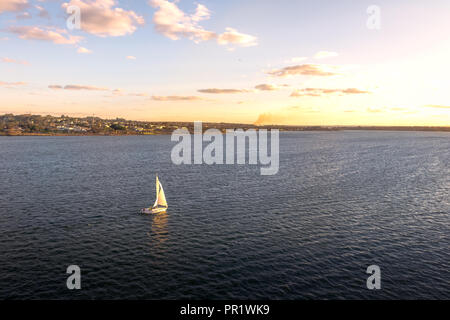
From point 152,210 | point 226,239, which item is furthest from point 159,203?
point 226,239

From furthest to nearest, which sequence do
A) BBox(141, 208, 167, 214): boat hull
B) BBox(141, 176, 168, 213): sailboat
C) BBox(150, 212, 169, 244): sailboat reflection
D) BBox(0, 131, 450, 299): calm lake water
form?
BBox(141, 176, 168, 213): sailboat
BBox(141, 208, 167, 214): boat hull
BBox(150, 212, 169, 244): sailboat reflection
BBox(0, 131, 450, 299): calm lake water

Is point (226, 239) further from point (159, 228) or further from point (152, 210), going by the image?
point (152, 210)

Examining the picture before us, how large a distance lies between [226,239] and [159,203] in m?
24.7

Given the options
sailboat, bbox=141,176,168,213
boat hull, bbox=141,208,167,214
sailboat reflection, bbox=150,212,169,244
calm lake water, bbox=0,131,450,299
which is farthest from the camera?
sailboat, bbox=141,176,168,213

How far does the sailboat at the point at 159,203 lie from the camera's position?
72725 mm

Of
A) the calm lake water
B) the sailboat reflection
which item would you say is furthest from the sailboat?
the calm lake water

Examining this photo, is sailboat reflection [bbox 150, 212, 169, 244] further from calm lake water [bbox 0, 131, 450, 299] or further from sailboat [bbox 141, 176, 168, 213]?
sailboat [bbox 141, 176, 168, 213]

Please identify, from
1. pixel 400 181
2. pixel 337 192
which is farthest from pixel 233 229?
pixel 400 181

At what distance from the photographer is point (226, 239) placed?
57.6 metres

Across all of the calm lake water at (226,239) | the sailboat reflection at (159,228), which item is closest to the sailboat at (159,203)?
the sailboat reflection at (159,228)

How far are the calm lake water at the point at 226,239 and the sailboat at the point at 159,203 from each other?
76.4 inches

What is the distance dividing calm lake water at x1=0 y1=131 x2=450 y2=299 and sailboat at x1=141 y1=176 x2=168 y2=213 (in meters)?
1.94

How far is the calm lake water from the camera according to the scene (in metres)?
41.9
